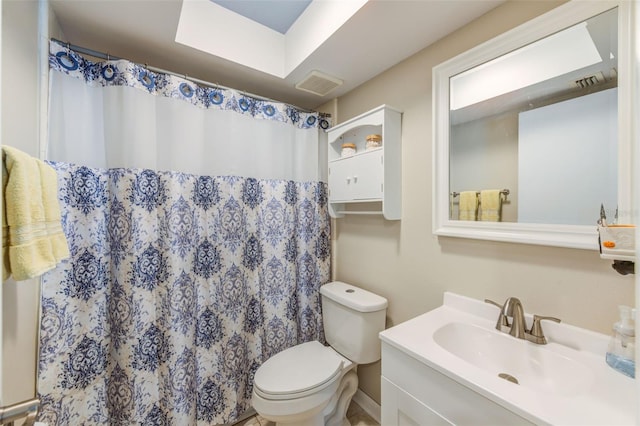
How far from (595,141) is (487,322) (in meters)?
0.76

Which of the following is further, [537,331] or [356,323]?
[356,323]

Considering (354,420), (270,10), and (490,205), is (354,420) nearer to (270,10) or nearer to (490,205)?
(490,205)

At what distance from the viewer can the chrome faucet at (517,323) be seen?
916 millimetres

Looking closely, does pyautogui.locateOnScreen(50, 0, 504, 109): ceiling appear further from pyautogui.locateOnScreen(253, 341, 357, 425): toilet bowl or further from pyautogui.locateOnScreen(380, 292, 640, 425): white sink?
pyautogui.locateOnScreen(253, 341, 357, 425): toilet bowl

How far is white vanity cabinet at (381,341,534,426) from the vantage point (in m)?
0.70

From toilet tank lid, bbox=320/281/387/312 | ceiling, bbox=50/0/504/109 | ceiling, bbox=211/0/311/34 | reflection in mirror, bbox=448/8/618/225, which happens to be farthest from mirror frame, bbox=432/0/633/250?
ceiling, bbox=211/0/311/34

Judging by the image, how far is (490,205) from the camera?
1.10m

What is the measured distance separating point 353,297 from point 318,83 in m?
1.34

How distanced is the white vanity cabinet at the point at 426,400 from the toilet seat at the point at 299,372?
1.35ft

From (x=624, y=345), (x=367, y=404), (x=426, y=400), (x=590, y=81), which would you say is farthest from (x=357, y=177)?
(x=367, y=404)

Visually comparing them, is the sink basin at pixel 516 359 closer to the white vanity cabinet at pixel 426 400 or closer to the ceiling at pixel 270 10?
the white vanity cabinet at pixel 426 400

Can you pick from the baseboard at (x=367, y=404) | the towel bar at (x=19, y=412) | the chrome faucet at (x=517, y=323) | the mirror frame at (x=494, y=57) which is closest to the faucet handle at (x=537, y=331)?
the chrome faucet at (x=517, y=323)

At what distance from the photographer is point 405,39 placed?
49.6 inches

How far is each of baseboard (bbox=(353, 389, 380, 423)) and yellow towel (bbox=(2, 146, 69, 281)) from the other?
69.8 inches
